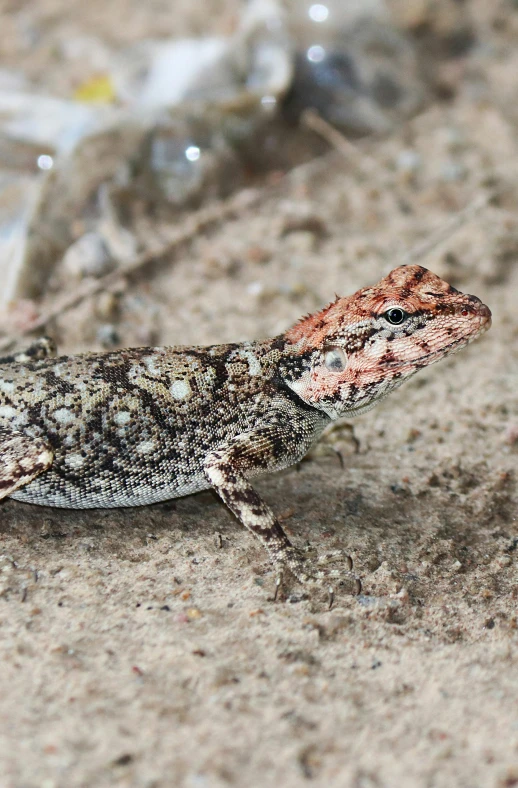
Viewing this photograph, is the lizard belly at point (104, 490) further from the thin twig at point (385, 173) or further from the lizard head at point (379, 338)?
the thin twig at point (385, 173)

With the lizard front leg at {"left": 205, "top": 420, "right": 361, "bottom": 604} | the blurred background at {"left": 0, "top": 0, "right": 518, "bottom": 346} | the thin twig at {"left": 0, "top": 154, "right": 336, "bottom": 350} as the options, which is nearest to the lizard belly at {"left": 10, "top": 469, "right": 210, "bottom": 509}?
the lizard front leg at {"left": 205, "top": 420, "right": 361, "bottom": 604}

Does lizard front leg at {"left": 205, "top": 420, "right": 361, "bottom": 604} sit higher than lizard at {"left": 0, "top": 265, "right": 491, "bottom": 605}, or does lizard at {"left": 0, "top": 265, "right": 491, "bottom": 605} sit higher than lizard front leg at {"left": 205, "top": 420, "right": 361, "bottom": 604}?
lizard at {"left": 0, "top": 265, "right": 491, "bottom": 605}

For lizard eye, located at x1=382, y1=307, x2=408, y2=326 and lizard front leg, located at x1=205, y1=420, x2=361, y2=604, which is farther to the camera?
lizard eye, located at x1=382, y1=307, x2=408, y2=326

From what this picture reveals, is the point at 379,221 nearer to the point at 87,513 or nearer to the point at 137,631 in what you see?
the point at 87,513

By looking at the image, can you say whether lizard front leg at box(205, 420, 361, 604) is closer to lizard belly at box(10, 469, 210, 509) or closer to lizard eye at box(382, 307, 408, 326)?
lizard belly at box(10, 469, 210, 509)

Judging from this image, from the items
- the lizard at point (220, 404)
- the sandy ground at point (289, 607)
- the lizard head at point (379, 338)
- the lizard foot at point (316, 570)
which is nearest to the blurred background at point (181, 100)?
the sandy ground at point (289, 607)

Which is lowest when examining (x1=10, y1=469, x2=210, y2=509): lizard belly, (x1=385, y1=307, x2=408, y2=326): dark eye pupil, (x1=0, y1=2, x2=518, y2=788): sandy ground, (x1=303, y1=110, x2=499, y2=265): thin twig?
(x1=0, y1=2, x2=518, y2=788): sandy ground
